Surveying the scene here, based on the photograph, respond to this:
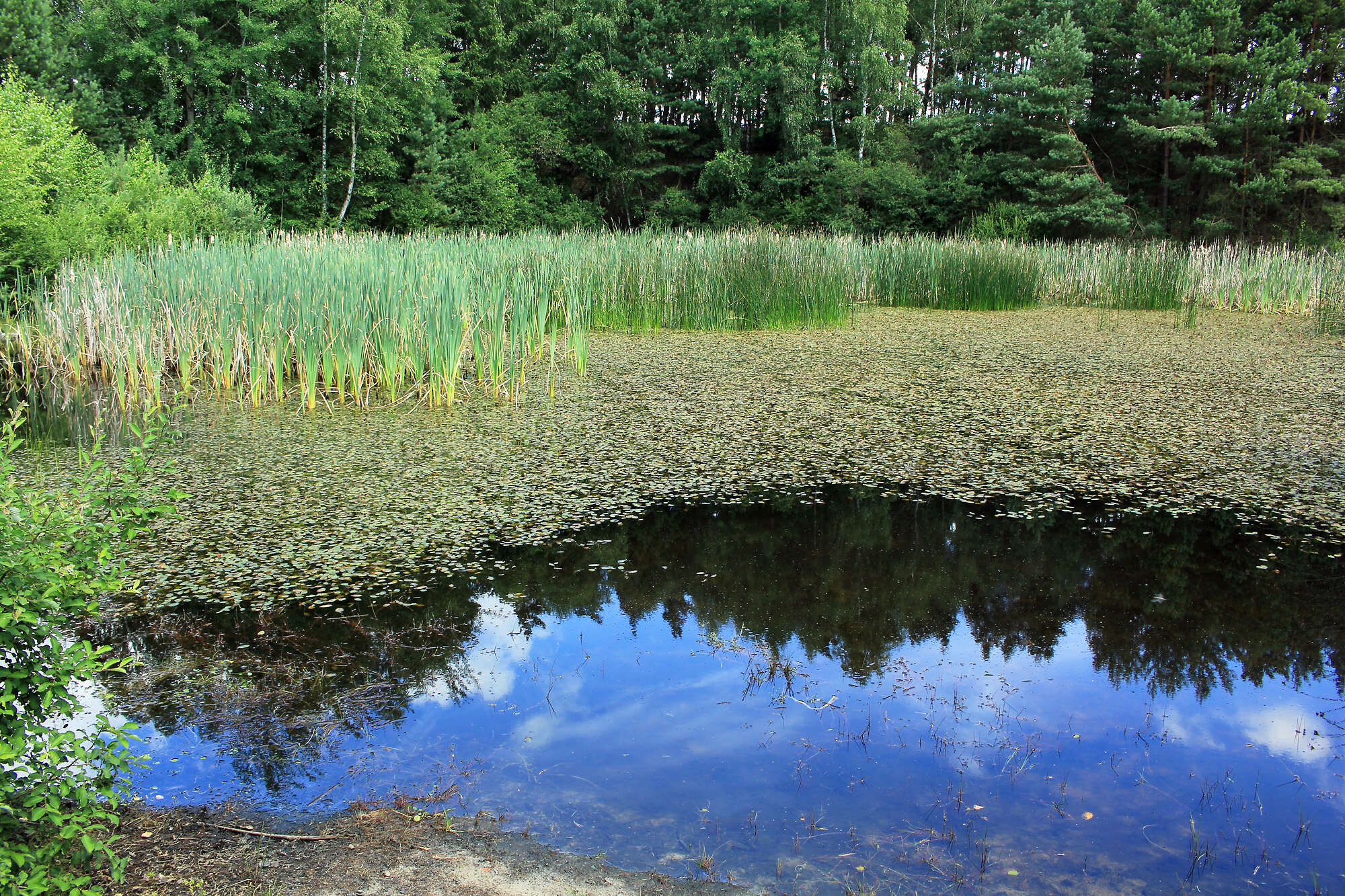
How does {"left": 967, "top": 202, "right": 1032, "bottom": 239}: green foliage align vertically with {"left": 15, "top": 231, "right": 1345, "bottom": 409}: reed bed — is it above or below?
above

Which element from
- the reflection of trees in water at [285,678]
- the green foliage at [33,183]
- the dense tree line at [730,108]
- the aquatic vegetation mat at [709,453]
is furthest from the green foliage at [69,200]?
the dense tree line at [730,108]

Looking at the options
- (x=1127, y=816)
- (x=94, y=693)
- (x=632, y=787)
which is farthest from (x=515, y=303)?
(x=1127, y=816)

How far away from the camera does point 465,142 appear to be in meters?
20.0

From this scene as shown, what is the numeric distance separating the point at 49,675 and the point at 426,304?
3.79 meters

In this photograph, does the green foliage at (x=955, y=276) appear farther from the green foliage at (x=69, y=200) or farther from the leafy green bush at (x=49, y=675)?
the leafy green bush at (x=49, y=675)

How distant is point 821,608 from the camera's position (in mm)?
2604

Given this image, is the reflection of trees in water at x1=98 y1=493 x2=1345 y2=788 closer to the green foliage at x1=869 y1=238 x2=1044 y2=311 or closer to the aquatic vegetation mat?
the aquatic vegetation mat

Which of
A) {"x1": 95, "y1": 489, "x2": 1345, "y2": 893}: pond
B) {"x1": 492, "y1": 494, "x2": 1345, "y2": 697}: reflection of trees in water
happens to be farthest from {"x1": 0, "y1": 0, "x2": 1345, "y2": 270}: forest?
{"x1": 95, "y1": 489, "x2": 1345, "y2": 893}: pond

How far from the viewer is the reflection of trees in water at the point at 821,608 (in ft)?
6.74

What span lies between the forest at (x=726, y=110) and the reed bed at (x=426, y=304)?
6030mm

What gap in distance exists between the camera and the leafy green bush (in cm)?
119

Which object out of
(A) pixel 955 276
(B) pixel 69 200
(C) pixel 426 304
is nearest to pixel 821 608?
(C) pixel 426 304

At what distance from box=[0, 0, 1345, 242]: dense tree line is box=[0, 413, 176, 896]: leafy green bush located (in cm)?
1507

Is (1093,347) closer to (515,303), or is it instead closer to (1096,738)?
(515,303)
